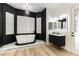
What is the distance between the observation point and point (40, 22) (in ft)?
13.1

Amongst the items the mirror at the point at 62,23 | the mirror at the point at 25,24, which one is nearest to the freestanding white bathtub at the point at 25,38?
the mirror at the point at 25,24

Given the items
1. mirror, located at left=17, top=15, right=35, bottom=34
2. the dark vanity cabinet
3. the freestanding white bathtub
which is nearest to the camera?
the dark vanity cabinet

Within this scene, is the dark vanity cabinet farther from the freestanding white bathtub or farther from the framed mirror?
the freestanding white bathtub

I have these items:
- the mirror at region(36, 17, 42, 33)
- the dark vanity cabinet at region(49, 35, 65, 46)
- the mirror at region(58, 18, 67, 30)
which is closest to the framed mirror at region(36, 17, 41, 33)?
the mirror at region(36, 17, 42, 33)

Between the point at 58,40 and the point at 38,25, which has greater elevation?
the point at 38,25

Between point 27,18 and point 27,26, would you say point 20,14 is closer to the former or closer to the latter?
point 27,18

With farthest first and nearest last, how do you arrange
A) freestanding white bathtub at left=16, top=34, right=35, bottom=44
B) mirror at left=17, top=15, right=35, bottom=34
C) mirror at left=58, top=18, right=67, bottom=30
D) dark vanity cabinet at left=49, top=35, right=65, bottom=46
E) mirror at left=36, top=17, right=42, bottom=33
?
1. mirror at left=36, top=17, right=42, bottom=33
2. mirror at left=17, top=15, right=35, bottom=34
3. freestanding white bathtub at left=16, top=34, right=35, bottom=44
4. dark vanity cabinet at left=49, top=35, right=65, bottom=46
5. mirror at left=58, top=18, right=67, bottom=30

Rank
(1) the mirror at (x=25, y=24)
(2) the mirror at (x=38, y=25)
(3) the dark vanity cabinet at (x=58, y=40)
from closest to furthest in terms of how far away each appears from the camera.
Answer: (3) the dark vanity cabinet at (x=58, y=40), (1) the mirror at (x=25, y=24), (2) the mirror at (x=38, y=25)

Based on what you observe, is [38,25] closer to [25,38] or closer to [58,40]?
[25,38]

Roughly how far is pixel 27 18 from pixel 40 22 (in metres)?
0.66

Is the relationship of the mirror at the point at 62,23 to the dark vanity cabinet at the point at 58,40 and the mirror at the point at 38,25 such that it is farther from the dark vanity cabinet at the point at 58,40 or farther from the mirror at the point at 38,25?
the mirror at the point at 38,25

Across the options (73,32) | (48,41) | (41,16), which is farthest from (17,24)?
(73,32)

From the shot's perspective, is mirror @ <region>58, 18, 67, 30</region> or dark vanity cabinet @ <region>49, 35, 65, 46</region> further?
dark vanity cabinet @ <region>49, 35, 65, 46</region>

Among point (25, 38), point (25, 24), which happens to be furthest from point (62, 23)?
point (25, 38)
